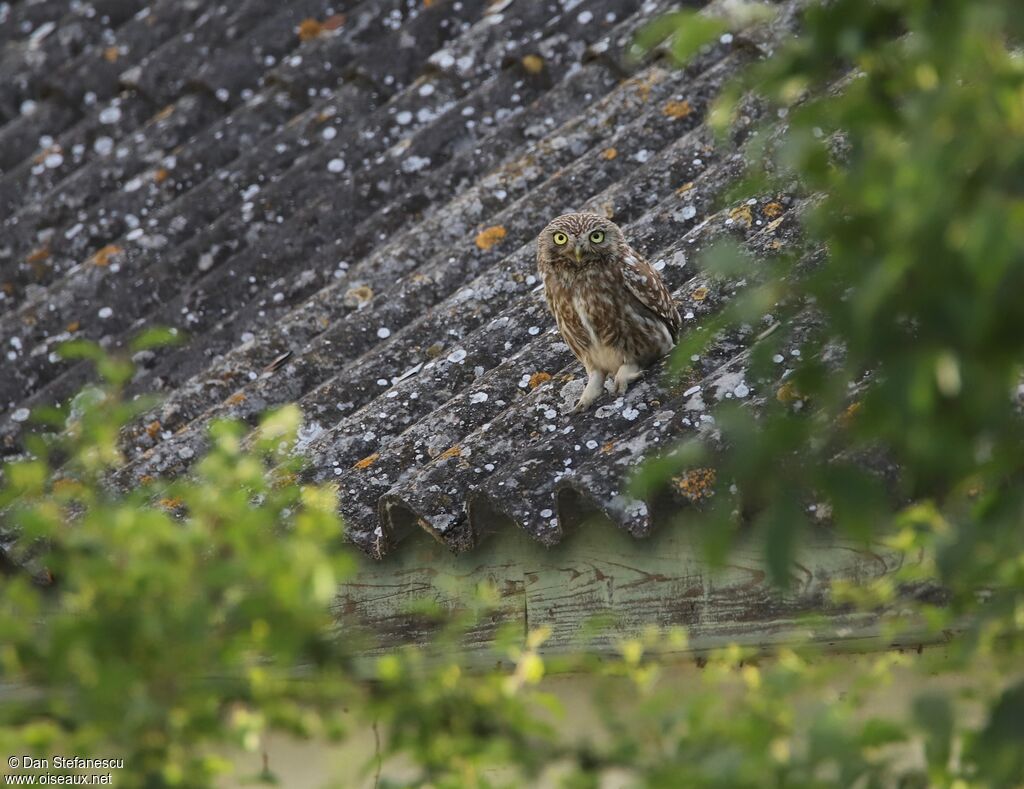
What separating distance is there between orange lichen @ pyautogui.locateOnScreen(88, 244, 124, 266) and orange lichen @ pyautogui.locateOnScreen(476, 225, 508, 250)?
58.5 inches

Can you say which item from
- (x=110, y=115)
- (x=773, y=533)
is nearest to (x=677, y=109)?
(x=110, y=115)

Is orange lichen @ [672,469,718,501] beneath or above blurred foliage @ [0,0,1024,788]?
above

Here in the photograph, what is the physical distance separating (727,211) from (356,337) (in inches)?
46.4

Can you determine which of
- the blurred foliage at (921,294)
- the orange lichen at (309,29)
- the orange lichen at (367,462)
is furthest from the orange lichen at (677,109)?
the blurred foliage at (921,294)

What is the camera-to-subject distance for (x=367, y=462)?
375cm

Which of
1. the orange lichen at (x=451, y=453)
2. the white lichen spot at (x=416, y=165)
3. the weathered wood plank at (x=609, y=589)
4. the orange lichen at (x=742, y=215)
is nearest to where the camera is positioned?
the weathered wood plank at (x=609, y=589)

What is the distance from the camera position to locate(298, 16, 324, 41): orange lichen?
20.4ft

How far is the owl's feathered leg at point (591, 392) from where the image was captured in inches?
143

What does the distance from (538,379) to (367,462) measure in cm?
56

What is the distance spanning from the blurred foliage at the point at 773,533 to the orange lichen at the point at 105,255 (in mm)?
A: 3614

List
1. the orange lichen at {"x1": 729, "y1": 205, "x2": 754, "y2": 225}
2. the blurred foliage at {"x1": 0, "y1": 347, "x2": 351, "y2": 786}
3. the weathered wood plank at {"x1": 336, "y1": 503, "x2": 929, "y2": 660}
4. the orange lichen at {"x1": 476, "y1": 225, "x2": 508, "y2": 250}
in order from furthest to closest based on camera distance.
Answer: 1. the orange lichen at {"x1": 476, "y1": 225, "x2": 508, "y2": 250}
2. the orange lichen at {"x1": 729, "y1": 205, "x2": 754, "y2": 225}
3. the weathered wood plank at {"x1": 336, "y1": 503, "x2": 929, "y2": 660}
4. the blurred foliage at {"x1": 0, "y1": 347, "x2": 351, "y2": 786}

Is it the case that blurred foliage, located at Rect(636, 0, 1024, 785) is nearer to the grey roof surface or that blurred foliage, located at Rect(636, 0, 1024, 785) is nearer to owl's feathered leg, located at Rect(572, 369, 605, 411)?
the grey roof surface

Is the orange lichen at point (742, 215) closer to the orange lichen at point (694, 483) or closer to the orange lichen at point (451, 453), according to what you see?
the orange lichen at point (451, 453)

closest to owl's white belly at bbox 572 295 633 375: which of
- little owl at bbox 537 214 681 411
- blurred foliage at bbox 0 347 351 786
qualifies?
little owl at bbox 537 214 681 411
